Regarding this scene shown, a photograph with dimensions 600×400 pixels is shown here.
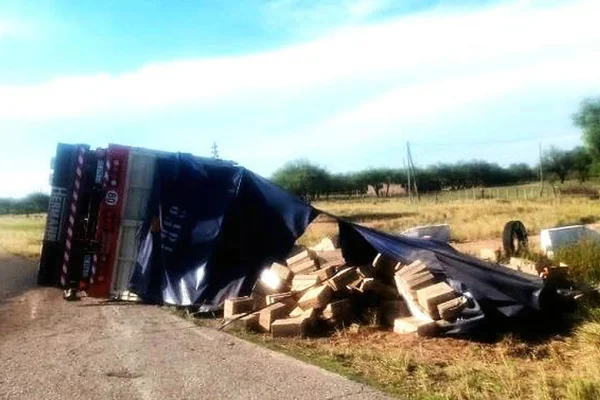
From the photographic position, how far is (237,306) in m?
8.58

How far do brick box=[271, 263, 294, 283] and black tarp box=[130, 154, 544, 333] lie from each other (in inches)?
19.2

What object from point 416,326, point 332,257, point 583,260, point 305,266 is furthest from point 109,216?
point 583,260

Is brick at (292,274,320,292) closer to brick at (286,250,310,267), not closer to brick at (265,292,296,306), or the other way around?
brick at (265,292,296,306)

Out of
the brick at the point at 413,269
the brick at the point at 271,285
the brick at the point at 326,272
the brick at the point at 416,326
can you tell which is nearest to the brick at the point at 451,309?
the brick at the point at 416,326

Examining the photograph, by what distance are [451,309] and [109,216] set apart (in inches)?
217

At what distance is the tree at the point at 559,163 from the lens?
280 ft

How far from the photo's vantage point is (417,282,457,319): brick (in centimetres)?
746

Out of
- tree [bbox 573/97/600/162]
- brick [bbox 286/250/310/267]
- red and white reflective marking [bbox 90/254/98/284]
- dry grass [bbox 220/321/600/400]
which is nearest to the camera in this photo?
dry grass [bbox 220/321/600/400]

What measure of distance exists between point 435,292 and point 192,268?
3.87 meters

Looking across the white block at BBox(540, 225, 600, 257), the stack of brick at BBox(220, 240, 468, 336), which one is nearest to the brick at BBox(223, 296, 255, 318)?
the stack of brick at BBox(220, 240, 468, 336)

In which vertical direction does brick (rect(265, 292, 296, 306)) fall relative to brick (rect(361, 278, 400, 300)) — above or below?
below

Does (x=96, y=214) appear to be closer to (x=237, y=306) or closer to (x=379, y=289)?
(x=237, y=306)

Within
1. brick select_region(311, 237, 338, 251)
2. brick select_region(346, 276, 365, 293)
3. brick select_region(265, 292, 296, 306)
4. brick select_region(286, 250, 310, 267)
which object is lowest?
brick select_region(265, 292, 296, 306)

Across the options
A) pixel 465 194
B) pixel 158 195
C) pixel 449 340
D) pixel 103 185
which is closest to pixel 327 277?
pixel 449 340
